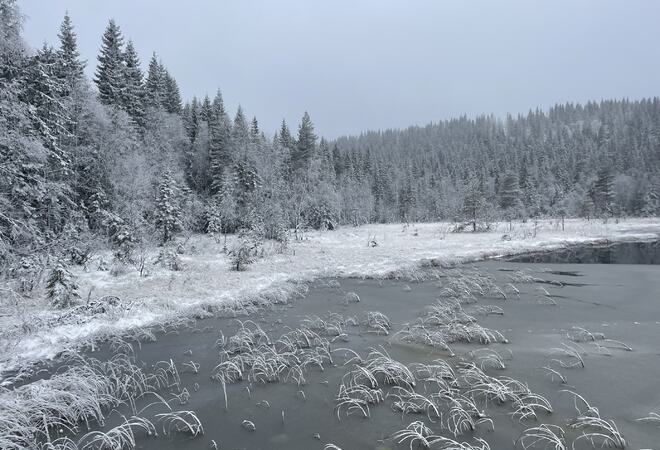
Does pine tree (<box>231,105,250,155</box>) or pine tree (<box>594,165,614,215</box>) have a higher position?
pine tree (<box>231,105,250,155</box>)

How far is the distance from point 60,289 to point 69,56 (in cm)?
2673

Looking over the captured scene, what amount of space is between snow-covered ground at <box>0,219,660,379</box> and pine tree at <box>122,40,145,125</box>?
18.2 metres

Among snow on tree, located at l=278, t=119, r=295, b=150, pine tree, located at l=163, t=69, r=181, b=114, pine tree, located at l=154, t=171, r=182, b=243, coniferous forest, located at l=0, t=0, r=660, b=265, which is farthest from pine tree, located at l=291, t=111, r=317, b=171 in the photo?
pine tree, located at l=154, t=171, r=182, b=243

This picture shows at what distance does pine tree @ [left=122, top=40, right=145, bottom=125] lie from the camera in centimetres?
4181

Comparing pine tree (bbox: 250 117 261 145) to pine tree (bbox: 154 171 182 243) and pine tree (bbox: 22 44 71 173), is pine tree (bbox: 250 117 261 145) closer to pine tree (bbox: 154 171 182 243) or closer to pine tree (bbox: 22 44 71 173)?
pine tree (bbox: 154 171 182 243)

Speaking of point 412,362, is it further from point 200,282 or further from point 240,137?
point 240,137

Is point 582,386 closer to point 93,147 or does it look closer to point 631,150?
point 93,147

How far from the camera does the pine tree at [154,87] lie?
4725cm

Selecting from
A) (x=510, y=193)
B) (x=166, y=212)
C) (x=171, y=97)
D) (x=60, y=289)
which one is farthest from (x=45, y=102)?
(x=510, y=193)

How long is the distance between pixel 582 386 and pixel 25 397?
13266mm

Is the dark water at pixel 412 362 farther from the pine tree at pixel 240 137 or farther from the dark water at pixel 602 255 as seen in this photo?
the pine tree at pixel 240 137

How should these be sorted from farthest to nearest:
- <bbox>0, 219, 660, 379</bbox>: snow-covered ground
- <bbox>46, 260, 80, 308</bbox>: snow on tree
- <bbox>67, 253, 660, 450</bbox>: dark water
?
<bbox>46, 260, 80, 308</bbox>: snow on tree < <bbox>0, 219, 660, 379</bbox>: snow-covered ground < <bbox>67, 253, 660, 450</bbox>: dark water

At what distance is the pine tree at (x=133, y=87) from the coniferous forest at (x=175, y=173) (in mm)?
163

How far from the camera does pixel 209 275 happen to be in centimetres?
2228
